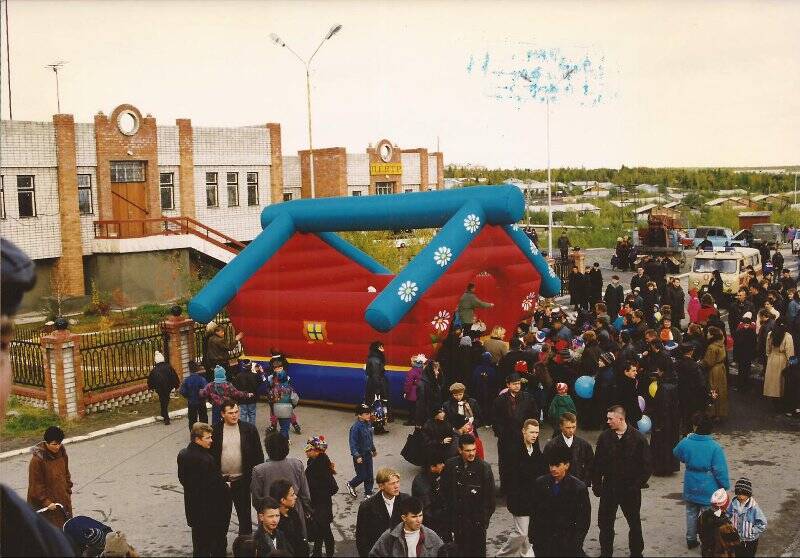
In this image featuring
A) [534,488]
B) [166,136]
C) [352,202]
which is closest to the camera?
[534,488]

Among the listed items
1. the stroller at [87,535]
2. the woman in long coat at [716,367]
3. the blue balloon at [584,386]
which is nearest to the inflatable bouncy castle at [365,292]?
the blue balloon at [584,386]

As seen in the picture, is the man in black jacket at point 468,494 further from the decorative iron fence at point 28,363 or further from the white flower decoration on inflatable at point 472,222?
the decorative iron fence at point 28,363

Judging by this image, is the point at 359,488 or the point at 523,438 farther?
the point at 359,488

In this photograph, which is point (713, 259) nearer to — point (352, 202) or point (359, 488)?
point (352, 202)

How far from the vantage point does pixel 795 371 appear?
13461mm

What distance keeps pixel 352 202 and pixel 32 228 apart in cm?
1719

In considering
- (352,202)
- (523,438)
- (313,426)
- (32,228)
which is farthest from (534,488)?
(32,228)

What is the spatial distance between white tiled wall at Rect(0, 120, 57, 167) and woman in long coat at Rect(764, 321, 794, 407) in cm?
2363

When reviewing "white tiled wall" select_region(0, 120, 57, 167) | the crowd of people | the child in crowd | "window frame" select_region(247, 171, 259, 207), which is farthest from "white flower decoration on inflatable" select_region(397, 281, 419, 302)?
"window frame" select_region(247, 171, 259, 207)

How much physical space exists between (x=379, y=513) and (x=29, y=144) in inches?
1030

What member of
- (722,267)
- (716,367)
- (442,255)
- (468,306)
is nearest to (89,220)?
(468,306)

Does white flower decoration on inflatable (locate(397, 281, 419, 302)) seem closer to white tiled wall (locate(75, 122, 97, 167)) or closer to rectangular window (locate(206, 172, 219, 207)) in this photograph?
white tiled wall (locate(75, 122, 97, 167))

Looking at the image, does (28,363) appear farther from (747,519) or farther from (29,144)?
(29,144)

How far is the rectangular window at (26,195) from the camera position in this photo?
29266 mm
